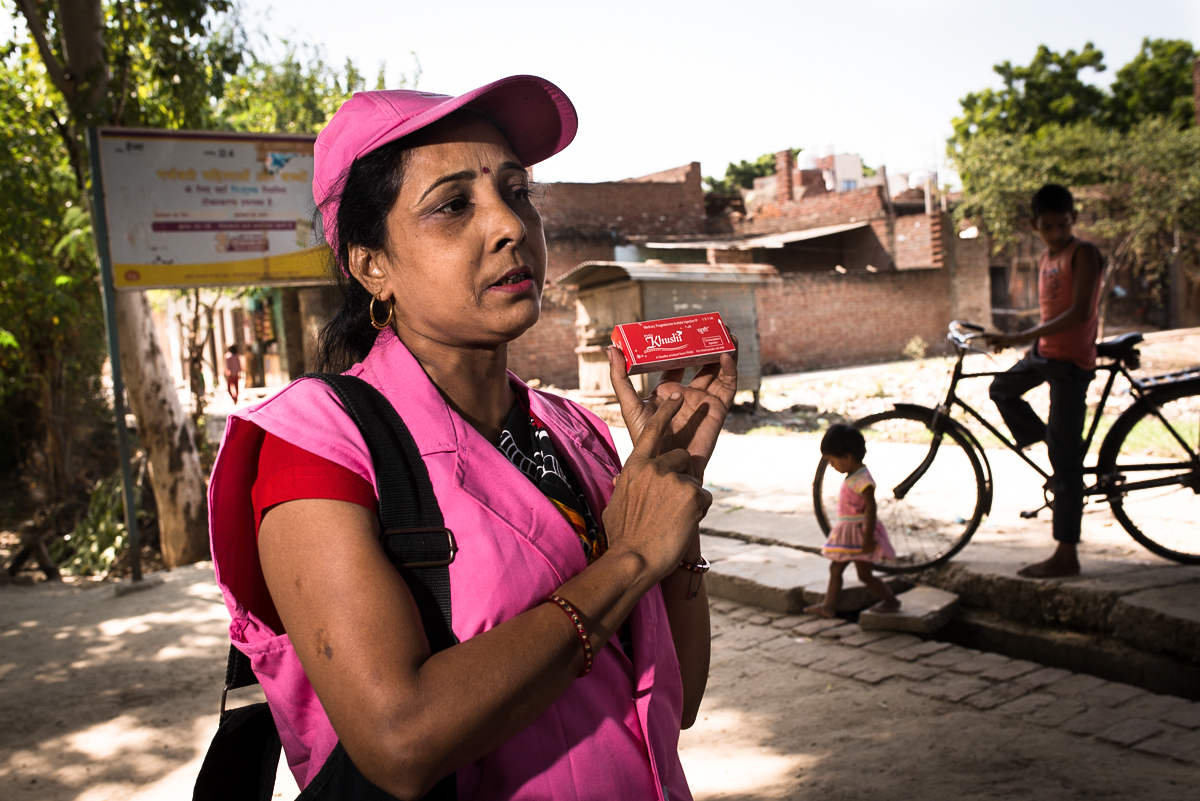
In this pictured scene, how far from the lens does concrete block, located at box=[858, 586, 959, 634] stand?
4137mm

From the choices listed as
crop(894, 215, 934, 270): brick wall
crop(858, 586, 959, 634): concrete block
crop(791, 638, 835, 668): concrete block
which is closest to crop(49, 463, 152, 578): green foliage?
crop(791, 638, 835, 668): concrete block

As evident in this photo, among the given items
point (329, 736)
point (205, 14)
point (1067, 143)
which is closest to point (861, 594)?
point (329, 736)

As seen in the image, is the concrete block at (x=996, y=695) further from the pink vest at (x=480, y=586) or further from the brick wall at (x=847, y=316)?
the brick wall at (x=847, y=316)

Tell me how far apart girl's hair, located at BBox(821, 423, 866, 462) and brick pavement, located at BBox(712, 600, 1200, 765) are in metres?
0.86

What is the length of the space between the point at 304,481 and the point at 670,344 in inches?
26.1

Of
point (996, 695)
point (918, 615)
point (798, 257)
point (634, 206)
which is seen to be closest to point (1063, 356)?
point (918, 615)

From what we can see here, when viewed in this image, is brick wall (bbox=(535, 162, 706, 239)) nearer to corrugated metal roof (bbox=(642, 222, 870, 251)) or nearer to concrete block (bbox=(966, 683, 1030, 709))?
corrugated metal roof (bbox=(642, 222, 870, 251))

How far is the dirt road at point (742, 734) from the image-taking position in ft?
8.96

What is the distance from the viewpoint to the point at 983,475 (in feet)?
15.2

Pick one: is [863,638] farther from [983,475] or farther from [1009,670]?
[983,475]

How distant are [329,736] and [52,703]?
3581mm

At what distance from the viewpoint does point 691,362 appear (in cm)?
144

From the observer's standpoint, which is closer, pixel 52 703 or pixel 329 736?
pixel 329 736

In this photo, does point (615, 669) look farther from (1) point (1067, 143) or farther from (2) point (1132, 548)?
(1) point (1067, 143)
